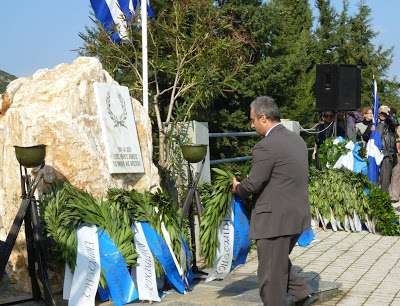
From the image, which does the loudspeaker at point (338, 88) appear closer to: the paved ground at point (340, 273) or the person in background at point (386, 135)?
the person in background at point (386, 135)

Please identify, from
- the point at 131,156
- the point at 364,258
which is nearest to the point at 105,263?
the point at 131,156

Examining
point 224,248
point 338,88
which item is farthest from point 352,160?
point 224,248

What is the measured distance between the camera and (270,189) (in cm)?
506

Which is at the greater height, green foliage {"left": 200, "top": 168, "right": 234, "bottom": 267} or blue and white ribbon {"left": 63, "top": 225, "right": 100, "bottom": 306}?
green foliage {"left": 200, "top": 168, "right": 234, "bottom": 267}

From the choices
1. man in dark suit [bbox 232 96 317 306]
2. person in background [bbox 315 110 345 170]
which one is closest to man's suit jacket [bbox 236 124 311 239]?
man in dark suit [bbox 232 96 317 306]

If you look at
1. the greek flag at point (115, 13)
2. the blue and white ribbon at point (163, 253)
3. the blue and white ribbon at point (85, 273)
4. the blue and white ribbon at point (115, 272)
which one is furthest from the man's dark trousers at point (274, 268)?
the greek flag at point (115, 13)

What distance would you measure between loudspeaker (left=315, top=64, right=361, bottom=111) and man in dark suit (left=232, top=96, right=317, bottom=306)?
7.24 meters

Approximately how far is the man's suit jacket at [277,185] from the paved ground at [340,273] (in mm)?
925

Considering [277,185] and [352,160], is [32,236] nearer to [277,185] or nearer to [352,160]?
[277,185]

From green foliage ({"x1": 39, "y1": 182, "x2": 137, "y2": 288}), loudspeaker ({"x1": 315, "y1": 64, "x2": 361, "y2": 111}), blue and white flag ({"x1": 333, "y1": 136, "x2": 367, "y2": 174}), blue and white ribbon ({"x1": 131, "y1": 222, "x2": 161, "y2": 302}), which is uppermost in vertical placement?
loudspeaker ({"x1": 315, "y1": 64, "x2": 361, "y2": 111})

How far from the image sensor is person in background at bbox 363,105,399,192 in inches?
522

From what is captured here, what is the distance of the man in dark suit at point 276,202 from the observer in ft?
16.5

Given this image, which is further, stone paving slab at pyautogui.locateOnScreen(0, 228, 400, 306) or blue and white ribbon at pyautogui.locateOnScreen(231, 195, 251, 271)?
blue and white ribbon at pyautogui.locateOnScreen(231, 195, 251, 271)

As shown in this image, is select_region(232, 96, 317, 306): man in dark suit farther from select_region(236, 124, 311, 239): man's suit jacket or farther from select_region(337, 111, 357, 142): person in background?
select_region(337, 111, 357, 142): person in background
